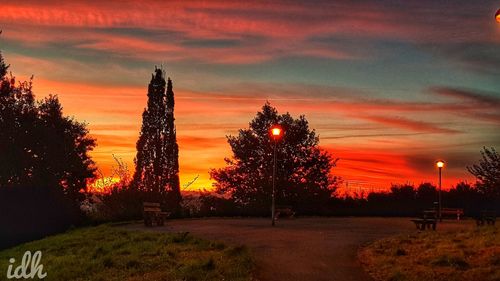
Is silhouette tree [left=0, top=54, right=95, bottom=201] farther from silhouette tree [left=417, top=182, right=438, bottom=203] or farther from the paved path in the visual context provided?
silhouette tree [left=417, top=182, right=438, bottom=203]

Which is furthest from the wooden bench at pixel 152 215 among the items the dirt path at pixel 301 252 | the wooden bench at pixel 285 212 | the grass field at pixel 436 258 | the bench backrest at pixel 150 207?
the grass field at pixel 436 258

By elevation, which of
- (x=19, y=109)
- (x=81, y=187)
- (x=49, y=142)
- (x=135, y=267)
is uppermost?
(x=19, y=109)

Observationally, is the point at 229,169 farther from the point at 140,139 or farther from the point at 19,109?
the point at 19,109

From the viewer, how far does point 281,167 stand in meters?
53.4

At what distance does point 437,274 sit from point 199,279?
5.58m

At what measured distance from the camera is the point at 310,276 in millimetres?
13039

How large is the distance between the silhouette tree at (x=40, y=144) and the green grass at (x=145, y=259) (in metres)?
19.6

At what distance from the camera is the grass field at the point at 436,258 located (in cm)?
1291

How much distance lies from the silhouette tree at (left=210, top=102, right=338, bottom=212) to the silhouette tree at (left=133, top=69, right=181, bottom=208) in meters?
8.99

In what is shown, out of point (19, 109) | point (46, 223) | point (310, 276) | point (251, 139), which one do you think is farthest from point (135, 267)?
point (251, 139)

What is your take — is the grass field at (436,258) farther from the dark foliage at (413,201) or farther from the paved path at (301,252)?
the dark foliage at (413,201)

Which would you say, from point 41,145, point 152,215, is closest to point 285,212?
point 152,215

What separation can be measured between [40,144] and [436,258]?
33.1m

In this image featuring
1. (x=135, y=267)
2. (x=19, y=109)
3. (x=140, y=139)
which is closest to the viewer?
(x=135, y=267)
